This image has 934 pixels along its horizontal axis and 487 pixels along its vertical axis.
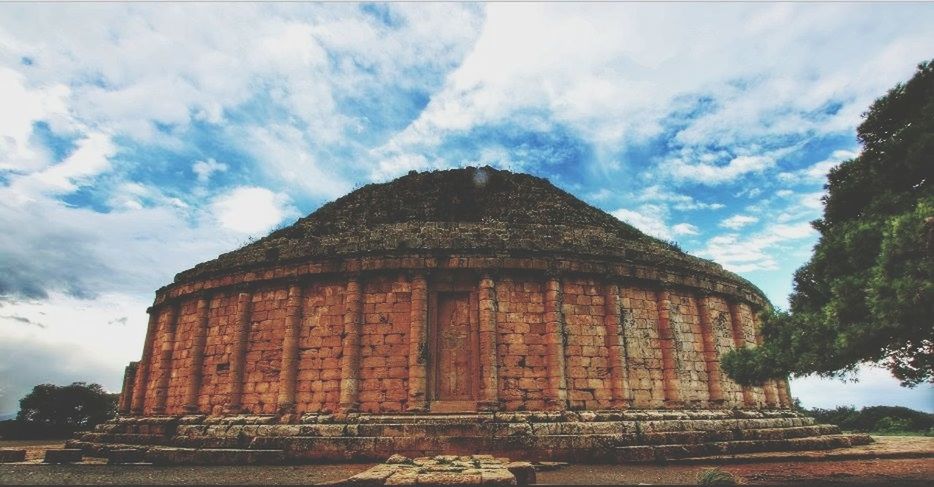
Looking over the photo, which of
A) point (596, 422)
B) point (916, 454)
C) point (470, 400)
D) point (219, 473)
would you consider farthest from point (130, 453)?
point (916, 454)

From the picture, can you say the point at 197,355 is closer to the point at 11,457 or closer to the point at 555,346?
the point at 11,457

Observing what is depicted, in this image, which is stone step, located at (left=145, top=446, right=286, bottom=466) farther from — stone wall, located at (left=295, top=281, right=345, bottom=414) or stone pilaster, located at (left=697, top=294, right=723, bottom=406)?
stone pilaster, located at (left=697, top=294, right=723, bottom=406)

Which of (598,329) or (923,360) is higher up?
(598,329)

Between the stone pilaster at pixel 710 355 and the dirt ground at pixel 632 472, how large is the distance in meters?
2.46

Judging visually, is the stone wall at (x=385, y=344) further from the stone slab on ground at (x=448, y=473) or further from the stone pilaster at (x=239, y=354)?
the stone pilaster at (x=239, y=354)

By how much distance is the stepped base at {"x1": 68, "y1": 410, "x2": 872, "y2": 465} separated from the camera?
1159 cm

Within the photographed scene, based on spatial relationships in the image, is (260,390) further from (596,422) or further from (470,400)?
(596,422)

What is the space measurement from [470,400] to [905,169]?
371 inches

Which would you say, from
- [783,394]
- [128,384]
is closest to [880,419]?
[783,394]

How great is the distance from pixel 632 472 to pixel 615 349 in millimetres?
3876

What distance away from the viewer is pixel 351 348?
13.2m

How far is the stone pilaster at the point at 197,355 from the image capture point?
A: 593 inches

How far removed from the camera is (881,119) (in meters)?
8.59

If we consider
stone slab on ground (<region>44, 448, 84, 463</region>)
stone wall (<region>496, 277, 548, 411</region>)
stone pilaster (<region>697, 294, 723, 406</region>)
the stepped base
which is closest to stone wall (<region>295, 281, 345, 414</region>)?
the stepped base
